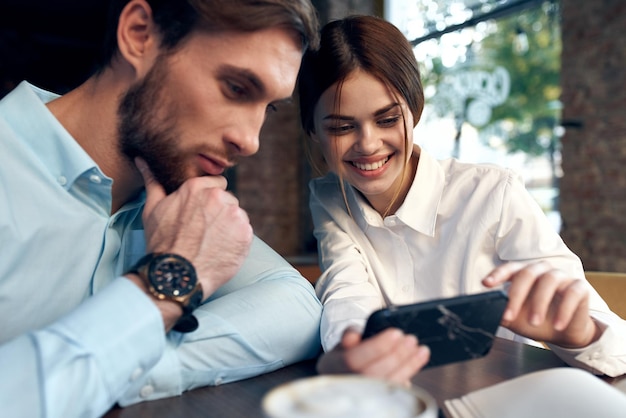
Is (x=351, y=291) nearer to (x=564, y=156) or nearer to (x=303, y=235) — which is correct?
(x=564, y=156)

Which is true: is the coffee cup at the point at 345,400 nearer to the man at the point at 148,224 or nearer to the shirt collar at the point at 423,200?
the man at the point at 148,224

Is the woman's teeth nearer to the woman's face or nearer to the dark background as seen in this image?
the woman's face

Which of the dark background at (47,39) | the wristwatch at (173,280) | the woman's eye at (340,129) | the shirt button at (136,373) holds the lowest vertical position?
the shirt button at (136,373)

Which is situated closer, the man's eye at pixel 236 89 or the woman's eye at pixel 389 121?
the man's eye at pixel 236 89

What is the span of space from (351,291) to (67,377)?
0.69m

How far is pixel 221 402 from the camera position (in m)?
0.79

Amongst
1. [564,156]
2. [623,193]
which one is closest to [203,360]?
[623,193]

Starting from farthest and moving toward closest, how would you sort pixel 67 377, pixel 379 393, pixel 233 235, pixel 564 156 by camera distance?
pixel 564 156, pixel 233 235, pixel 67 377, pixel 379 393

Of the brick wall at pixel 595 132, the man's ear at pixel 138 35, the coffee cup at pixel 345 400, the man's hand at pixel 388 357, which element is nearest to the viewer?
the coffee cup at pixel 345 400

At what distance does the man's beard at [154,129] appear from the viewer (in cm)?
109

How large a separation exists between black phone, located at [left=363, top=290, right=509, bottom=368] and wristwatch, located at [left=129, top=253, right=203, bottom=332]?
338 millimetres

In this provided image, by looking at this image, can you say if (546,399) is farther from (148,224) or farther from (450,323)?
(148,224)

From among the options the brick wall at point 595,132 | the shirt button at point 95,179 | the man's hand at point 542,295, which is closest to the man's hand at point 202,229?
the shirt button at point 95,179

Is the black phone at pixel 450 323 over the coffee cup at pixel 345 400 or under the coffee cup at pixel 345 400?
under
